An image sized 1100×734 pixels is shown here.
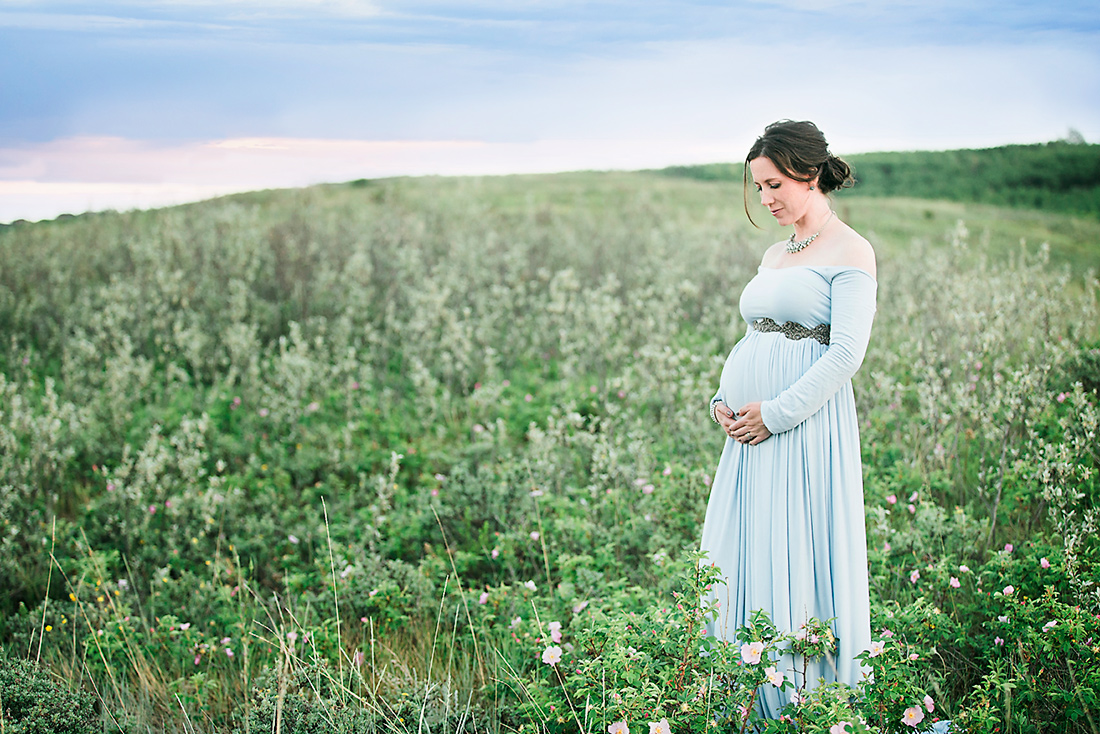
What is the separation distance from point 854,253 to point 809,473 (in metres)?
0.90

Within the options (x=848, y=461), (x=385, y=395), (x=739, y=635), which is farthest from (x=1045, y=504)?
(x=385, y=395)

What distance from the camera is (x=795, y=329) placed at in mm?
3014

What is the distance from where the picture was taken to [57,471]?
6414 mm

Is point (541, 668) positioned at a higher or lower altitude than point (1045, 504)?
lower

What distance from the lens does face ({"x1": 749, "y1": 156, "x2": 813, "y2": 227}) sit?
115 inches

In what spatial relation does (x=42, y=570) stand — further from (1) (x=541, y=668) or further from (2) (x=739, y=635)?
(2) (x=739, y=635)

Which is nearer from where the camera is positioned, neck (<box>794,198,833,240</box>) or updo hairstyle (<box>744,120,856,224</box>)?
updo hairstyle (<box>744,120,856,224</box>)

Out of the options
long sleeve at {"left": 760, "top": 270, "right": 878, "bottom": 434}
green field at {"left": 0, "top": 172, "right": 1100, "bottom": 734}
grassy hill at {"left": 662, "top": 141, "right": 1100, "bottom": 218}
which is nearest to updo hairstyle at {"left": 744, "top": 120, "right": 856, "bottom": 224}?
long sleeve at {"left": 760, "top": 270, "right": 878, "bottom": 434}

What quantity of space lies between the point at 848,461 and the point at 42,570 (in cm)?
572

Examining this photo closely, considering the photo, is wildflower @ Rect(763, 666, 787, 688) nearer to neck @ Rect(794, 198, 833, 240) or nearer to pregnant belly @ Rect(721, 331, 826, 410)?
pregnant belly @ Rect(721, 331, 826, 410)

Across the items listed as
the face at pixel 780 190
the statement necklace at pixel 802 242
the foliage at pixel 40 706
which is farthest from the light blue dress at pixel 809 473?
the foliage at pixel 40 706

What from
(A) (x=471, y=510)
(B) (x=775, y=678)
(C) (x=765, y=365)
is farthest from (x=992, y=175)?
(B) (x=775, y=678)

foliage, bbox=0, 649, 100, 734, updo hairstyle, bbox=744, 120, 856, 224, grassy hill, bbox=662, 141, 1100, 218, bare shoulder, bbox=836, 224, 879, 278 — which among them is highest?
grassy hill, bbox=662, 141, 1100, 218

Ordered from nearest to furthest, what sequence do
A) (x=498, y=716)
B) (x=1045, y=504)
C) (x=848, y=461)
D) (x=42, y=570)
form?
(x=848, y=461) → (x=498, y=716) → (x=1045, y=504) → (x=42, y=570)
